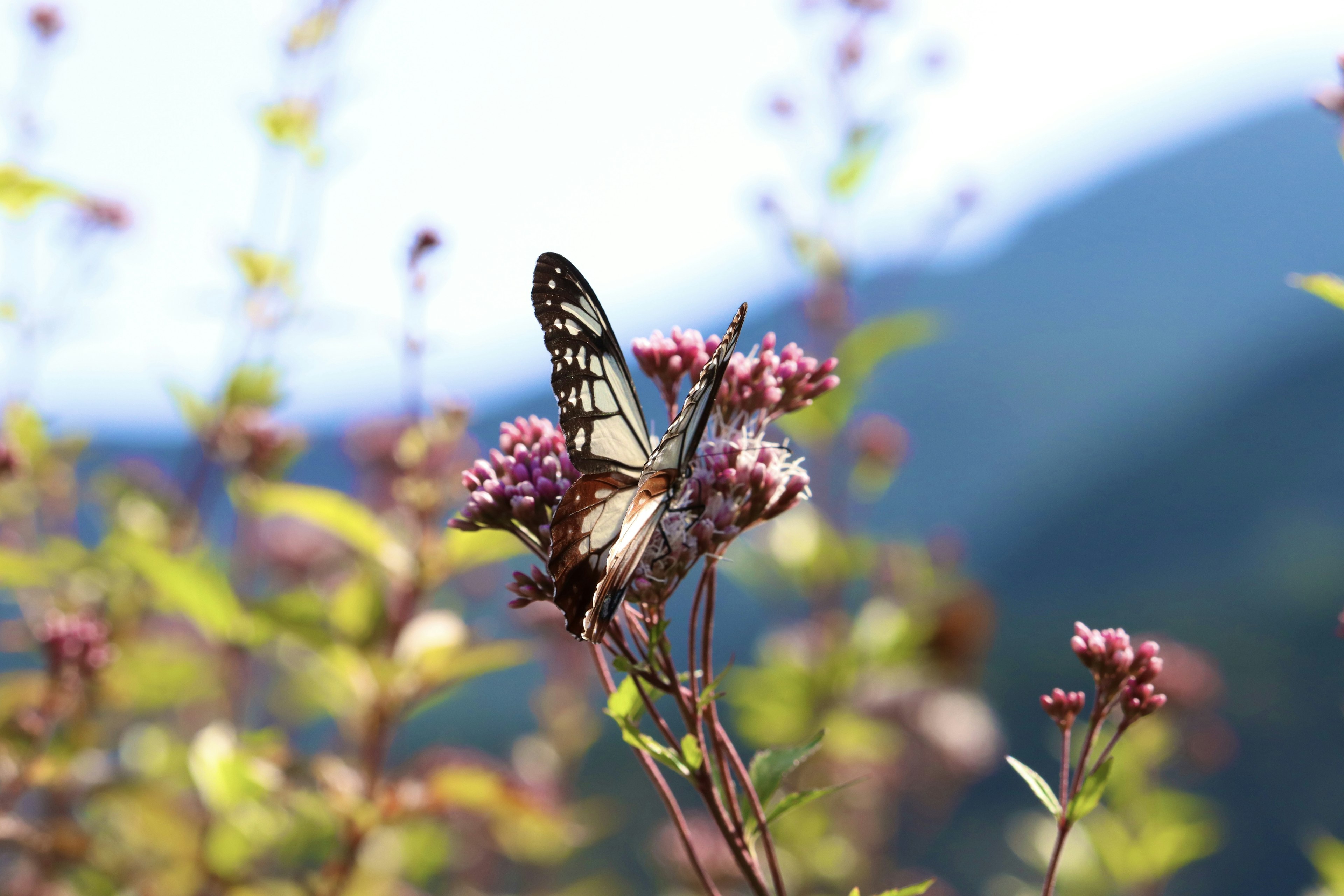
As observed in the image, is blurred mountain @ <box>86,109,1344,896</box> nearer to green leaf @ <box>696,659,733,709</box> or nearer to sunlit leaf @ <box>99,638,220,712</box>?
green leaf @ <box>696,659,733,709</box>

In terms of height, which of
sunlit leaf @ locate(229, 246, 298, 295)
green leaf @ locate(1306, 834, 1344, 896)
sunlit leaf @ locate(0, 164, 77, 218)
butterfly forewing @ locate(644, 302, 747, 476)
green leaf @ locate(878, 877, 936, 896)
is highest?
sunlit leaf @ locate(229, 246, 298, 295)

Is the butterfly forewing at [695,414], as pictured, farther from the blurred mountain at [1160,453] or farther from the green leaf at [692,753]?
the blurred mountain at [1160,453]

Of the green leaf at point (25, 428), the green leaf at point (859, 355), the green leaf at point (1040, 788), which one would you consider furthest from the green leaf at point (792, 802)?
the green leaf at point (25, 428)

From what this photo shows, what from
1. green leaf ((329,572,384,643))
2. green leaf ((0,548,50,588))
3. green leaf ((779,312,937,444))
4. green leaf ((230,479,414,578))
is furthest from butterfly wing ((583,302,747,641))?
green leaf ((0,548,50,588))

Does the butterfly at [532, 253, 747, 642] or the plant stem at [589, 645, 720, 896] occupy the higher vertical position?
the butterfly at [532, 253, 747, 642]

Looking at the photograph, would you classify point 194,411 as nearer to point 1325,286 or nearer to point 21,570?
point 21,570

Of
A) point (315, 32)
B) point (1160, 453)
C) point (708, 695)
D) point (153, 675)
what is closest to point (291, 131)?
point (315, 32)

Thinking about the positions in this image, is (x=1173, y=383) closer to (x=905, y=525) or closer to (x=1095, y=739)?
(x=905, y=525)
